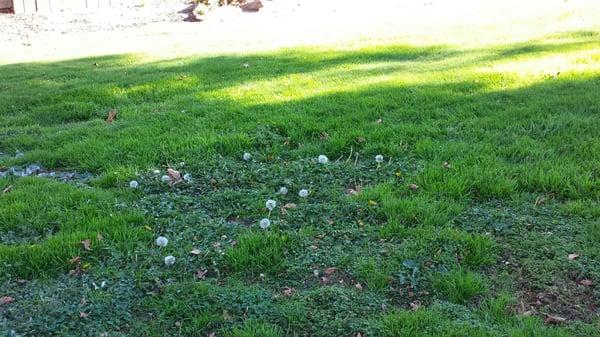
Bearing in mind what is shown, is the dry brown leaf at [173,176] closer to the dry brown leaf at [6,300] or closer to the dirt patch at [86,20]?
the dry brown leaf at [6,300]

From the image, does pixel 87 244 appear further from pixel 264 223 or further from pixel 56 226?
pixel 264 223

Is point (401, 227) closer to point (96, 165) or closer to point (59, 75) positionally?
point (96, 165)

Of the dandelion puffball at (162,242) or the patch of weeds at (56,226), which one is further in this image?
the dandelion puffball at (162,242)

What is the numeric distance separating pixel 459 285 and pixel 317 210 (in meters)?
1.21

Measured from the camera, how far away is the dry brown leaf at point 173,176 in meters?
4.57

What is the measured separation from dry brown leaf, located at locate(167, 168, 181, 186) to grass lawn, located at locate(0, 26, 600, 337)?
5 cm

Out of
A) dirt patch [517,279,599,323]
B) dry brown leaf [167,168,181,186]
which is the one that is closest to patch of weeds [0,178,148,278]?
dry brown leaf [167,168,181,186]

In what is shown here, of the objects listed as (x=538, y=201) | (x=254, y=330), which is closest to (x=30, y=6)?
(x=538, y=201)

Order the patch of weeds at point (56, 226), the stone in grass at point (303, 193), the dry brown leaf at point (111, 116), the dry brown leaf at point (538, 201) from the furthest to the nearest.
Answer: the dry brown leaf at point (111, 116) < the stone in grass at point (303, 193) < the dry brown leaf at point (538, 201) < the patch of weeds at point (56, 226)

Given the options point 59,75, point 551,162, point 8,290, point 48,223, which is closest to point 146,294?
point 8,290

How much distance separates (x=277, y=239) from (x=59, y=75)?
6291mm

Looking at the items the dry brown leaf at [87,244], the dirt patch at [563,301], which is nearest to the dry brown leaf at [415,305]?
the dirt patch at [563,301]

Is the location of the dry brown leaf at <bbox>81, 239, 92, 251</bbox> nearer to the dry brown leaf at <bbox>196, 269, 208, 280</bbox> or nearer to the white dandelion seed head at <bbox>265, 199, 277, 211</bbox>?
the dry brown leaf at <bbox>196, 269, 208, 280</bbox>

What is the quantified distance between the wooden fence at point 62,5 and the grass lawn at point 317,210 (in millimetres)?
10523
